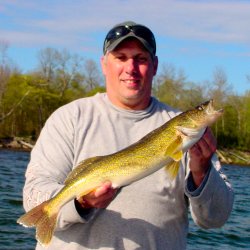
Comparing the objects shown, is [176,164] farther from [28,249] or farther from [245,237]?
[245,237]

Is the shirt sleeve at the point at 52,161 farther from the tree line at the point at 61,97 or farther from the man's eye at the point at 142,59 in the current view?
the tree line at the point at 61,97

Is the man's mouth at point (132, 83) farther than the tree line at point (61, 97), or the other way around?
the tree line at point (61, 97)

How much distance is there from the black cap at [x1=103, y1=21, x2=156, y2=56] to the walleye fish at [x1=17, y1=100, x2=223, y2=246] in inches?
28.6

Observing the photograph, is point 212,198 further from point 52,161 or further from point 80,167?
point 52,161

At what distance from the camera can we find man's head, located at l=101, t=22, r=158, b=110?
4.11 metres

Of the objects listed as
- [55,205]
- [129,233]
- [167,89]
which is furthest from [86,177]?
[167,89]

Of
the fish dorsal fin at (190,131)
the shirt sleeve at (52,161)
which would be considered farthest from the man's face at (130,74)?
the fish dorsal fin at (190,131)

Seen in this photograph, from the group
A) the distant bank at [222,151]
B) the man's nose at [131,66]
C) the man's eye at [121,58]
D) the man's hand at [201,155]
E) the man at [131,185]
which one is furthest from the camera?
the distant bank at [222,151]

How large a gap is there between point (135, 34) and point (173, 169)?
109 cm

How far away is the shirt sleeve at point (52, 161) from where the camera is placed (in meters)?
3.95

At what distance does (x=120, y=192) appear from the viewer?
397cm

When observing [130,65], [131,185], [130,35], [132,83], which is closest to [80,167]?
[131,185]

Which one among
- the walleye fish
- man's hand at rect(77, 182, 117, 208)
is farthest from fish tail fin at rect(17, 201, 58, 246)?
man's hand at rect(77, 182, 117, 208)

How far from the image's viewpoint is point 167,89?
2498 inches
